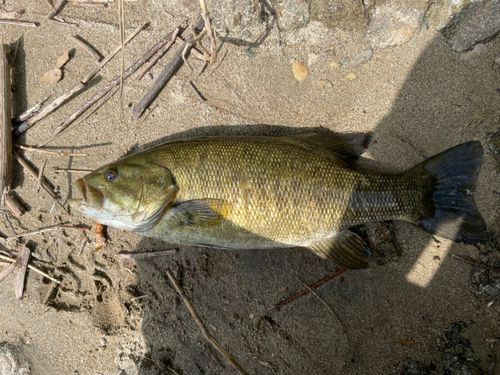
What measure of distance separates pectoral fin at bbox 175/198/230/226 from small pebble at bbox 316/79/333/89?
5.15ft

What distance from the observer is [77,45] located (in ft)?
10.3

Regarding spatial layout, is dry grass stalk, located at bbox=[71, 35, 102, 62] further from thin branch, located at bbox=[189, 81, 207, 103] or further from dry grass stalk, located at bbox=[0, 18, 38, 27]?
thin branch, located at bbox=[189, 81, 207, 103]

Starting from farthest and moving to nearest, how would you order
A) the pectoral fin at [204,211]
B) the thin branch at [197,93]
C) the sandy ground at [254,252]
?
the thin branch at [197,93]
the sandy ground at [254,252]
the pectoral fin at [204,211]

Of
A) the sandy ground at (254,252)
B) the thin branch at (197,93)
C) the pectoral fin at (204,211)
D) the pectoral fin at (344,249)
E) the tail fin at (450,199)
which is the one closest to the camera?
the pectoral fin at (204,211)

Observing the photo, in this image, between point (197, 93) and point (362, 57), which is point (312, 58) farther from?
point (197, 93)

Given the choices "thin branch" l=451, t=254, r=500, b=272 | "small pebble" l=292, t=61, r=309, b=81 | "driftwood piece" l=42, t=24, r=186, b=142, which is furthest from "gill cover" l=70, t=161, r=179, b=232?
"thin branch" l=451, t=254, r=500, b=272

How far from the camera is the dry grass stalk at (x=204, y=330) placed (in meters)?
2.95

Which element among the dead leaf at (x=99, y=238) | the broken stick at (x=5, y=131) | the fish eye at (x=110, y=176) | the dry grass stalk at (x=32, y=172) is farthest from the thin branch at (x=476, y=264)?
the broken stick at (x=5, y=131)

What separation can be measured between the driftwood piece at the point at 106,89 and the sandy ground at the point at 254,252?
3.1 inches

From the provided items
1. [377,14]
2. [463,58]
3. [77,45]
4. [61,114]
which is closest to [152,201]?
[61,114]

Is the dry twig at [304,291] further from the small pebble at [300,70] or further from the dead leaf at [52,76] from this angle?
the dead leaf at [52,76]

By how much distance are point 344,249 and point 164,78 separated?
2455mm

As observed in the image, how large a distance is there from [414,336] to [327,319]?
2.84 ft

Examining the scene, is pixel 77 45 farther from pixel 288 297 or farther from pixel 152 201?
pixel 288 297
